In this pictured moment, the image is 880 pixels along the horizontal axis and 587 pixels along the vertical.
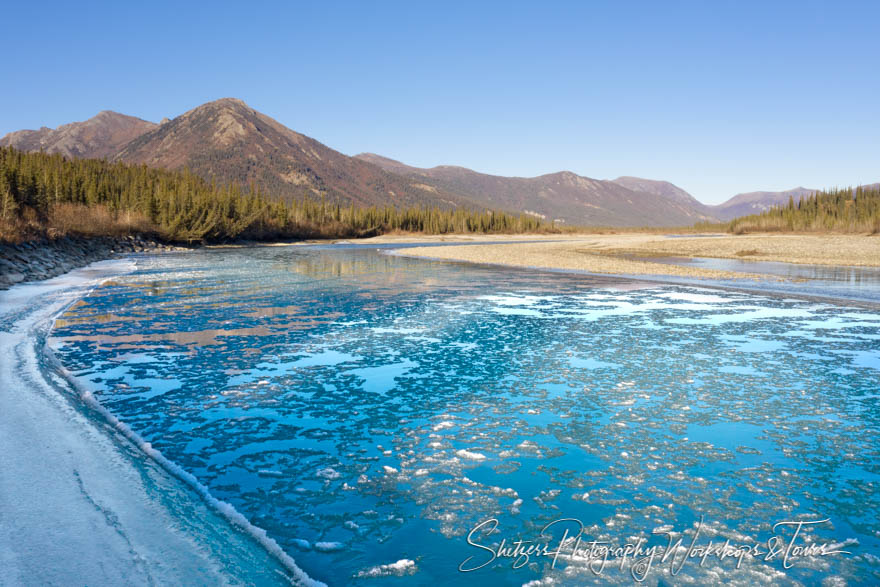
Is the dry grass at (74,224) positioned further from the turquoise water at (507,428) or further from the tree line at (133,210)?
the turquoise water at (507,428)

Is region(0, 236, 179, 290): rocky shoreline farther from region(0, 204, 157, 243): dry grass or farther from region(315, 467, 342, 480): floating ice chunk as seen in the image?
region(315, 467, 342, 480): floating ice chunk

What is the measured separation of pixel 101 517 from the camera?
15.9ft

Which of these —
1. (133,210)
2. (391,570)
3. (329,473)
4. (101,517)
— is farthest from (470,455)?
(133,210)

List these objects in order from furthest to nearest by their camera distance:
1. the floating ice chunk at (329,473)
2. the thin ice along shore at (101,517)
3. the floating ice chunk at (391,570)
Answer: the floating ice chunk at (329,473) → the floating ice chunk at (391,570) → the thin ice along shore at (101,517)

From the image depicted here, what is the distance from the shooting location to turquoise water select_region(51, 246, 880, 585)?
4715 mm

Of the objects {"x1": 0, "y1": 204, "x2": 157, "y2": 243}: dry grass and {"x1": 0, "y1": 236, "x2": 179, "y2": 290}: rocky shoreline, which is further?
{"x1": 0, "y1": 204, "x2": 157, "y2": 243}: dry grass

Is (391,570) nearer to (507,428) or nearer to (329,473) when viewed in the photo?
(329,473)

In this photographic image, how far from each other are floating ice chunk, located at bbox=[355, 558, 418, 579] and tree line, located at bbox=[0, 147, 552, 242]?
111 feet

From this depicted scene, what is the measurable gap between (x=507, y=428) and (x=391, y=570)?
133 inches

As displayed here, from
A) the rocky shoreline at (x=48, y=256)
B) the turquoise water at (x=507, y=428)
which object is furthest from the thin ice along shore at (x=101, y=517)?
the rocky shoreline at (x=48, y=256)

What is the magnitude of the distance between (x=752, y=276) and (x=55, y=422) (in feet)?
100

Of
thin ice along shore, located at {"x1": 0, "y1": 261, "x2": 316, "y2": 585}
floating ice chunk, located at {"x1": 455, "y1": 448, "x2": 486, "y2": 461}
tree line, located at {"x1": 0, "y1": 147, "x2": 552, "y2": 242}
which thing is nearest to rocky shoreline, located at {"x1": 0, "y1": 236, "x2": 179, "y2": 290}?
tree line, located at {"x1": 0, "y1": 147, "x2": 552, "y2": 242}

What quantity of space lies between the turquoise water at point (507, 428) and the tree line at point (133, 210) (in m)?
26.8

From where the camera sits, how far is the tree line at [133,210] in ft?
185
